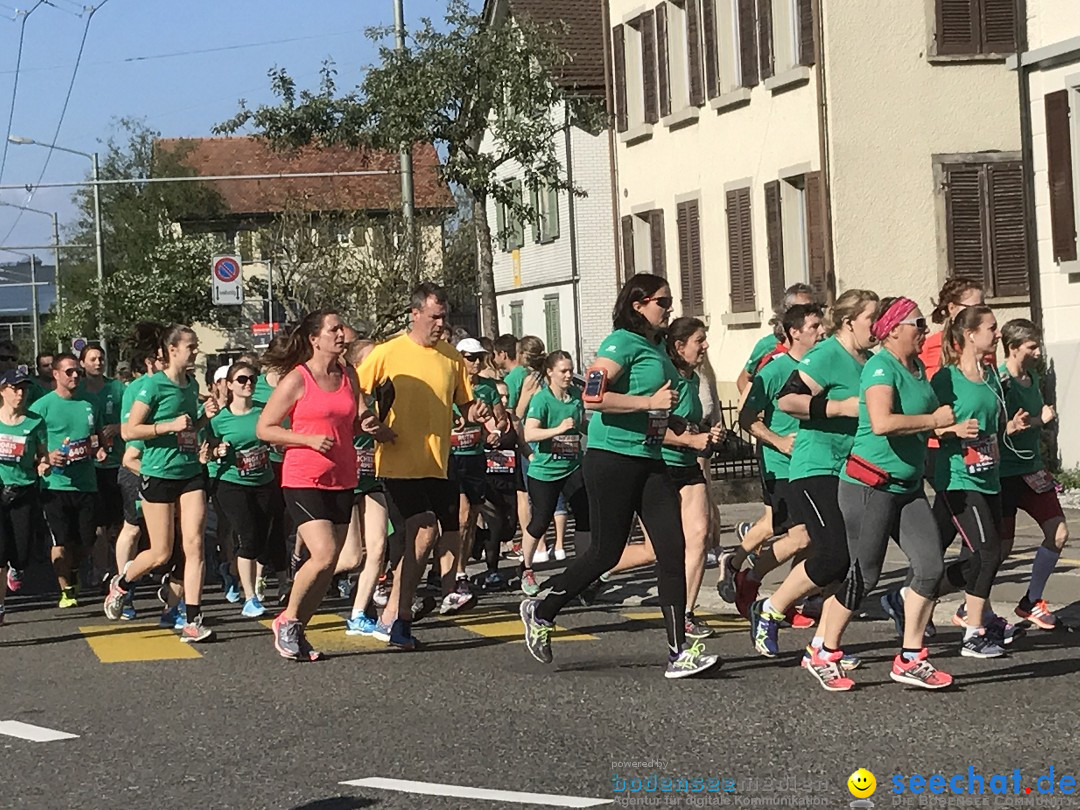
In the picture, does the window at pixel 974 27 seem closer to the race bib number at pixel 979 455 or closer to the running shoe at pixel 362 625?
the running shoe at pixel 362 625

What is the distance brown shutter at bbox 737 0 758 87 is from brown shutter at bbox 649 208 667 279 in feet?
14.4

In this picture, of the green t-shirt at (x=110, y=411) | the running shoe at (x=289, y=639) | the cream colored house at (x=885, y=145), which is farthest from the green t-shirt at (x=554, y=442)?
the cream colored house at (x=885, y=145)

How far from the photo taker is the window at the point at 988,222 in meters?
25.6

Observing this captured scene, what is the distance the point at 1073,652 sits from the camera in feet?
34.0

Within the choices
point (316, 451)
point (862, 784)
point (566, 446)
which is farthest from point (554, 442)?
point (862, 784)

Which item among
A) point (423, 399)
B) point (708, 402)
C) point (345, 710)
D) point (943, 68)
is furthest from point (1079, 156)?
point (345, 710)

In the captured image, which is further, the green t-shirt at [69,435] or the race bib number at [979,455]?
the green t-shirt at [69,435]

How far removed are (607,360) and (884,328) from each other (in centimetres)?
142

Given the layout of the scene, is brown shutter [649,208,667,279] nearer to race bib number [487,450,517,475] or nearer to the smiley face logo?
race bib number [487,450,517,475]

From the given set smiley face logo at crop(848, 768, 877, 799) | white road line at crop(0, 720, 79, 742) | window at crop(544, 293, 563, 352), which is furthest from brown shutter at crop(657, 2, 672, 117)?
smiley face logo at crop(848, 768, 877, 799)

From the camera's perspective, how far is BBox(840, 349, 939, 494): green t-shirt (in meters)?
9.12

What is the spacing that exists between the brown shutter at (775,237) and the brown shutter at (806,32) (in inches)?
79.7

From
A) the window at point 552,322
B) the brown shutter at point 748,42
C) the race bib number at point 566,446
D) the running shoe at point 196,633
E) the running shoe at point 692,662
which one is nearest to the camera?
the running shoe at point 692,662

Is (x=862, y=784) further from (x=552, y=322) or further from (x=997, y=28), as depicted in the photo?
(x=552, y=322)
